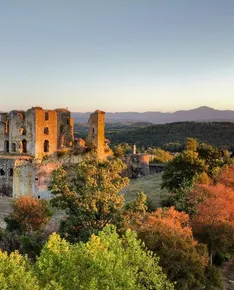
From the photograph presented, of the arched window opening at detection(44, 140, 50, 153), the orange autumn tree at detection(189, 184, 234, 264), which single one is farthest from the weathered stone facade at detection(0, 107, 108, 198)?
the orange autumn tree at detection(189, 184, 234, 264)

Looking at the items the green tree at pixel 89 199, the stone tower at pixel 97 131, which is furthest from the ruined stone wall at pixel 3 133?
the green tree at pixel 89 199

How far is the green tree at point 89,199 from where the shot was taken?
26.6 meters

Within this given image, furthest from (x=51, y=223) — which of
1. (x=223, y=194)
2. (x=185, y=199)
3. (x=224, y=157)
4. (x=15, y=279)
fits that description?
(x=224, y=157)

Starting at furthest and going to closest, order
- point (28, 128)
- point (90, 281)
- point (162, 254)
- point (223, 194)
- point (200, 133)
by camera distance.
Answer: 1. point (200, 133)
2. point (28, 128)
3. point (223, 194)
4. point (162, 254)
5. point (90, 281)

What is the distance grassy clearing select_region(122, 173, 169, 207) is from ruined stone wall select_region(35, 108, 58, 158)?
12.3 metres

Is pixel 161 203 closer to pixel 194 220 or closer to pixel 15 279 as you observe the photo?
pixel 194 220

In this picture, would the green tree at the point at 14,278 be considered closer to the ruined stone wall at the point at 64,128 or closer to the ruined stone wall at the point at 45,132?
the ruined stone wall at the point at 45,132

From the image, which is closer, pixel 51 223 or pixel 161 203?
pixel 51 223

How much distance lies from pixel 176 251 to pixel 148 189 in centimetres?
3486

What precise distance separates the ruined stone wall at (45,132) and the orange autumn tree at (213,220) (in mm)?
26967

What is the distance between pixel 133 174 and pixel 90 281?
55595 mm

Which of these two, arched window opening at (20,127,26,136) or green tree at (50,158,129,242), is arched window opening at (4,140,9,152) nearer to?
arched window opening at (20,127,26,136)

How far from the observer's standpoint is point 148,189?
5956 centimetres

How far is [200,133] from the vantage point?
5246 inches
